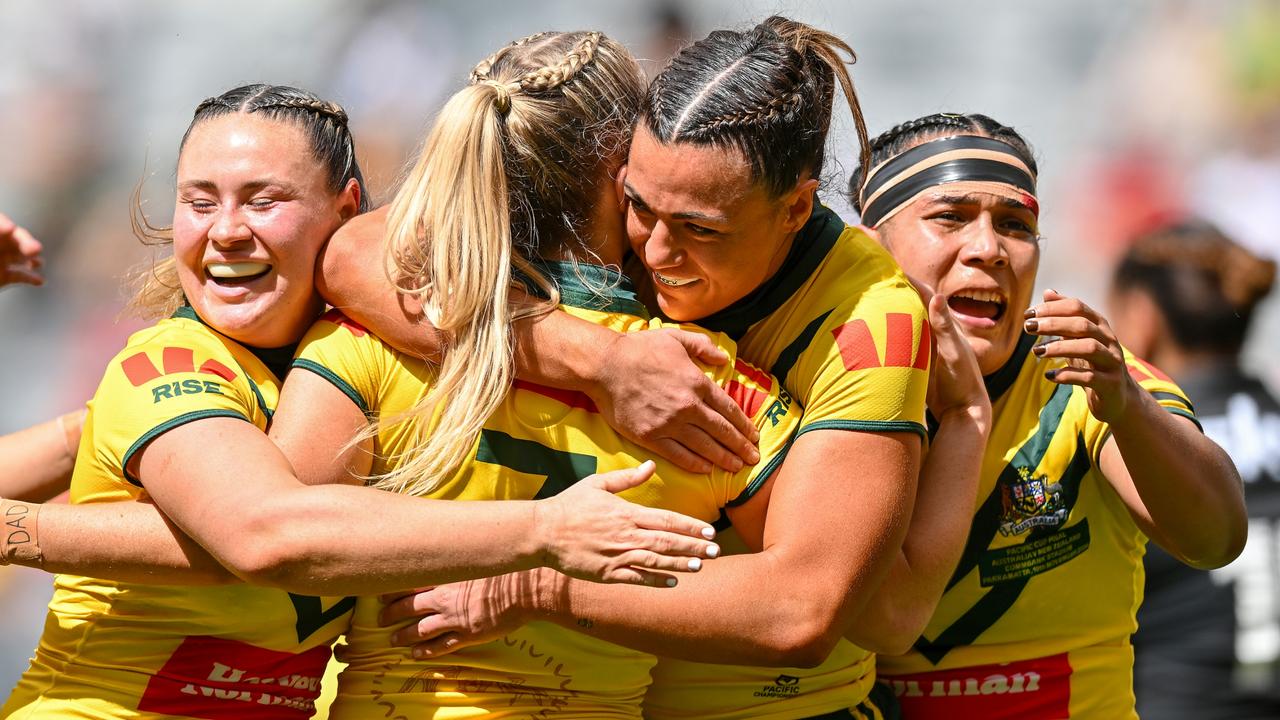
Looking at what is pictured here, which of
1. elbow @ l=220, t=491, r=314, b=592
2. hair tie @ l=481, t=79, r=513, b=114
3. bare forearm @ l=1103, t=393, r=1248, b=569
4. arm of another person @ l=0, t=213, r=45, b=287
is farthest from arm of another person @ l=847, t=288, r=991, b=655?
arm of another person @ l=0, t=213, r=45, b=287

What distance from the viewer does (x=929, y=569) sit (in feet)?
8.15

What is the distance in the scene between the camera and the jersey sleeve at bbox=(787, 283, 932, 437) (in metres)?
2.24

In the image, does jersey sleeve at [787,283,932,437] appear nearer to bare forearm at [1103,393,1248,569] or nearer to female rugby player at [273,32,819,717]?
female rugby player at [273,32,819,717]

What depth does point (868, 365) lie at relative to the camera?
2.26m

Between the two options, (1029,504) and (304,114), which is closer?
(304,114)

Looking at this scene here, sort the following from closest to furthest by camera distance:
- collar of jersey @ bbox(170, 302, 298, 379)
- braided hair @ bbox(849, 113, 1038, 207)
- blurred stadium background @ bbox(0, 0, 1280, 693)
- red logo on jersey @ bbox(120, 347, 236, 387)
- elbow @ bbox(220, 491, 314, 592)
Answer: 1. elbow @ bbox(220, 491, 314, 592)
2. red logo on jersey @ bbox(120, 347, 236, 387)
3. collar of jersey @ bbox(170, 302, 298, 379)
4. braided hair @ bbox(849, 113, 1038, 207)
5. blurred stadium background @ bbox(0, 0, 1280, 693)

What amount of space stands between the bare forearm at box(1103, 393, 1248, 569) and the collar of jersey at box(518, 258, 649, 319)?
1029mm

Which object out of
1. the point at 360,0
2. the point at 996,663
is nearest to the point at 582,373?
the point at 996,663

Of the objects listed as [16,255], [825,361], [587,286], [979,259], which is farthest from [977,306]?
[16,255]

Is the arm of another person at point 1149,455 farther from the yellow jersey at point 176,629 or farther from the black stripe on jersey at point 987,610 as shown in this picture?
the yellow jersey at point 176,629

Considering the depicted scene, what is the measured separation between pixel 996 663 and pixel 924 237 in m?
0.96

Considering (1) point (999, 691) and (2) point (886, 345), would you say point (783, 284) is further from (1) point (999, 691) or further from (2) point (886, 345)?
(1) point (999, 691)

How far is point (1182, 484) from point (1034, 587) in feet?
1.31

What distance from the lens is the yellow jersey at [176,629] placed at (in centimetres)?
236
